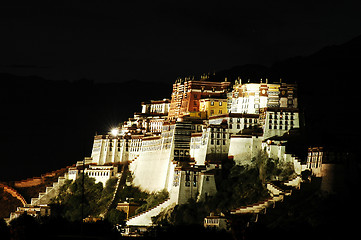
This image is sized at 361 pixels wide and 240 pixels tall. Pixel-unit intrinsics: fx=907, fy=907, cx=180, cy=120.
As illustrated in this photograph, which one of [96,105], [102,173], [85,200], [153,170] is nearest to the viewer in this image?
[153,170]

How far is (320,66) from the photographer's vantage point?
122m

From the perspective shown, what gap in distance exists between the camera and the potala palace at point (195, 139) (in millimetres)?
74375

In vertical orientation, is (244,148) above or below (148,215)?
above

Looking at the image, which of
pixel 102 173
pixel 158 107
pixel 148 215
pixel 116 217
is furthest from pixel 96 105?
pixel 148 215

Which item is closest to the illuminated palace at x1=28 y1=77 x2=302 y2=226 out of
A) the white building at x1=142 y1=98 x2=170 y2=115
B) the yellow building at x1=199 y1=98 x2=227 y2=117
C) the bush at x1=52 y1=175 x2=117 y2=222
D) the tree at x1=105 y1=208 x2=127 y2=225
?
the yellow building at x1=199 y1=98 x2=227 y2=117

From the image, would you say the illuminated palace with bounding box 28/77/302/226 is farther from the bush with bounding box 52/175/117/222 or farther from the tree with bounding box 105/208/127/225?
the tree with bounding box 105/208/127/225

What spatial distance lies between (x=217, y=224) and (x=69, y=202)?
2520 cm

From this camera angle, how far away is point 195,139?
81.4 meters

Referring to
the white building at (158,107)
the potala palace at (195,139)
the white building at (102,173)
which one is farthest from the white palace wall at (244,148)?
the white building at (158,107)

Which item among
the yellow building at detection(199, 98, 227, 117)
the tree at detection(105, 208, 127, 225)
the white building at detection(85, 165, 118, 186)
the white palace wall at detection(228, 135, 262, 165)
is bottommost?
the tree at detection(105, 208, 127, 225)

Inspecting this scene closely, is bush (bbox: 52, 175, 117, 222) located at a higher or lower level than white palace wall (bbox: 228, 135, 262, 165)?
lower

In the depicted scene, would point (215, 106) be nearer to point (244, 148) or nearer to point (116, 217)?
point (244, 148)

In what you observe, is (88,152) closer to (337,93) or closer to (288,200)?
(337,93)

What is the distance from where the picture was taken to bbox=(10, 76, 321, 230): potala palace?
7438 centimetres
